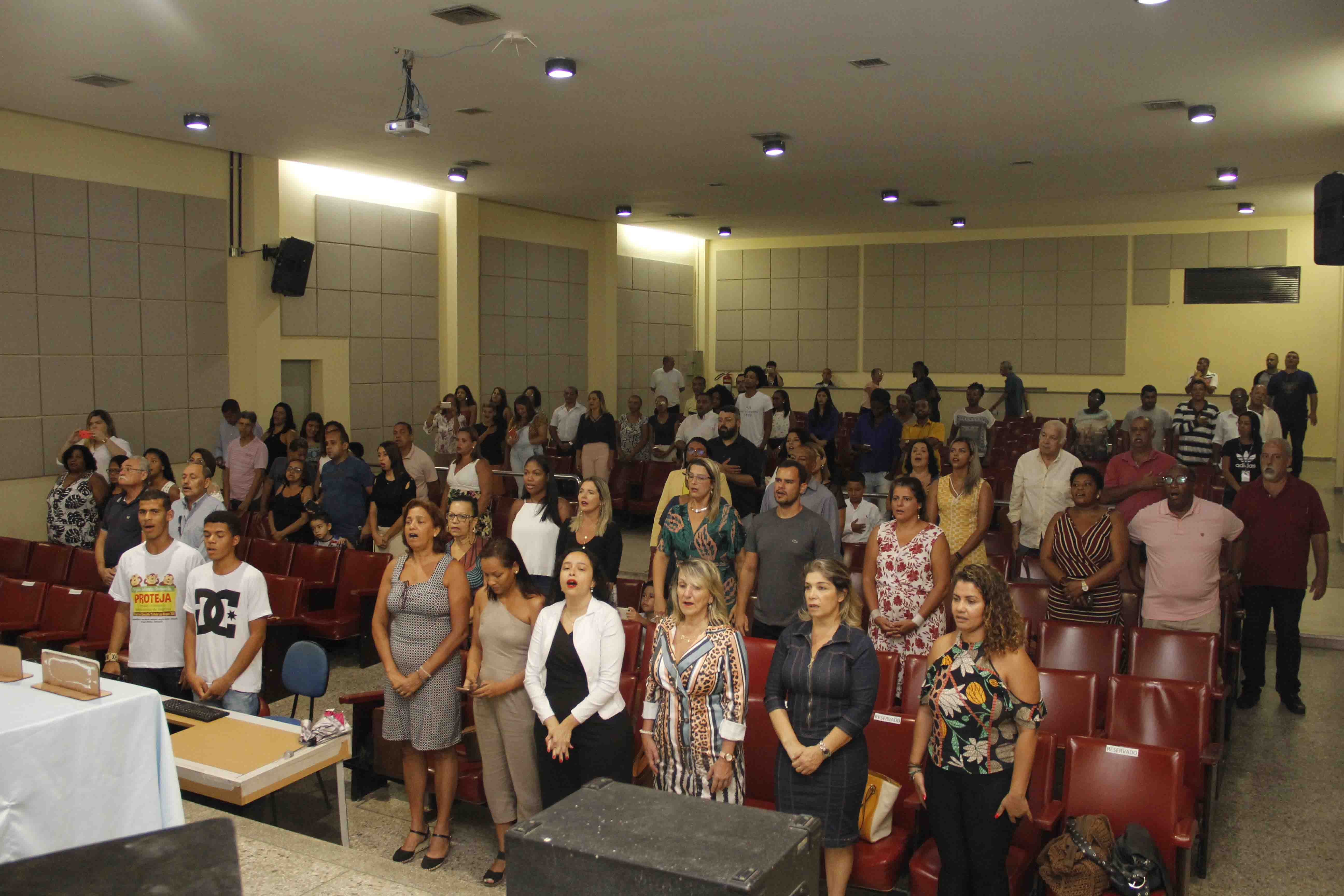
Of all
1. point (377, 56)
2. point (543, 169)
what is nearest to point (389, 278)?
point (543, 169)

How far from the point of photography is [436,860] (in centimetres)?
441

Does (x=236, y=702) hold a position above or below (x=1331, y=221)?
below

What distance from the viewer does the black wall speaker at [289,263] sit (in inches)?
434

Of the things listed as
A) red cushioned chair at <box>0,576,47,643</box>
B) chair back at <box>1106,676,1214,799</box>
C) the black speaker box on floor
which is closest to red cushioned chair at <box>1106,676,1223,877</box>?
chair back at <box>1106,676,1214,799</box>

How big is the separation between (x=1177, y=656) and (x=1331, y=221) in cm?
328

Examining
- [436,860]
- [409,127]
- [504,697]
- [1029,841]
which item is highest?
[409,127]

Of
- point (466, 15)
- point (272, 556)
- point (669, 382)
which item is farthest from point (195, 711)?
point (669, 382)

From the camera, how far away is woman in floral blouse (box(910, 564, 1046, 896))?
11.3ft

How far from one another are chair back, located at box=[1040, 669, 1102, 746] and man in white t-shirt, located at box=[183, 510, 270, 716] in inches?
132

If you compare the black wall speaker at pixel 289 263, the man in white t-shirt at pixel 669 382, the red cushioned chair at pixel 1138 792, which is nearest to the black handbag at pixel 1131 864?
the red cushioned chair at pixel 1138 792

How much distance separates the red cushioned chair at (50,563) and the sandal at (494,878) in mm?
4870

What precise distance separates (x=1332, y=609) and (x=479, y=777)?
6.57 meters

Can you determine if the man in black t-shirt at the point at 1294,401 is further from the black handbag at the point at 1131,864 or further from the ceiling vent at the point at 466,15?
the black handbag at the point at 1131,864

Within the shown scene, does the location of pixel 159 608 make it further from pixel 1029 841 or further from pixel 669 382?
pixel 669 382
